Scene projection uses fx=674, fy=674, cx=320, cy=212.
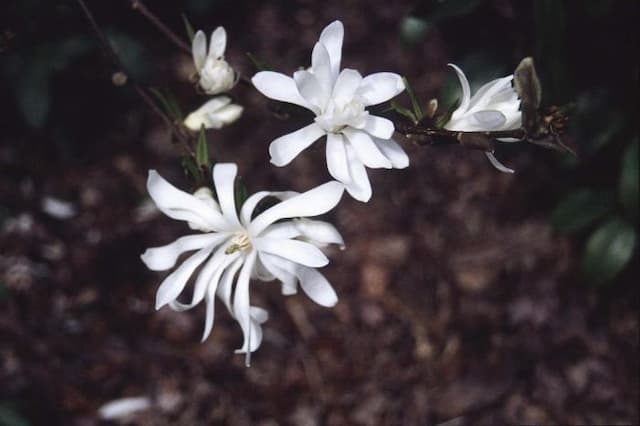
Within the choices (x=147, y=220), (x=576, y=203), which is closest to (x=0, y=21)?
(x=147, y=220)

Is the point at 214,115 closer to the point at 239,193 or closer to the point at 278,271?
the point at 239,193

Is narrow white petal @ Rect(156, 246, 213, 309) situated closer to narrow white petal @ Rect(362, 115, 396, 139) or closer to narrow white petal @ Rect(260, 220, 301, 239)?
narrow white petal @ Rect(260, 220, 301, 239)

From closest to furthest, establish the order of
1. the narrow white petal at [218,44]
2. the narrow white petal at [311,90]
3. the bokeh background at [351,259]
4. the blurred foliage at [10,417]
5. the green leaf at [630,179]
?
the narrow white petal at [311,90] < the narrow white petal at [218,44] < the blurred foliage at [10,417] < the green leaf at [630,179] < the bokeh background at [351,259]

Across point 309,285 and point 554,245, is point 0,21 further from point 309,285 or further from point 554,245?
point 554,245

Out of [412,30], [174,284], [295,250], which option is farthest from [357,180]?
[412,30]

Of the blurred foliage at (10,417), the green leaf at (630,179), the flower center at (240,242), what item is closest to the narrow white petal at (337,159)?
the flower center at (240,242)

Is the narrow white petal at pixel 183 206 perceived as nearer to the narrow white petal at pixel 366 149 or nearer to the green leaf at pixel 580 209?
the narrow white petal at pixel 366 149
